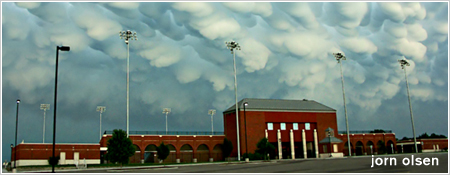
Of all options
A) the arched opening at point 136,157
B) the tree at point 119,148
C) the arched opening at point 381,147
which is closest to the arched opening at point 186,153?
the arched opening at point 136,157

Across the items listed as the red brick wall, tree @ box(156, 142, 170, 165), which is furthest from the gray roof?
the red brick wall

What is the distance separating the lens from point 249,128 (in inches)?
2916

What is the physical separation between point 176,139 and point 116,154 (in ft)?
91.0

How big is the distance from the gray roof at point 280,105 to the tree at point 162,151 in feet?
53.9

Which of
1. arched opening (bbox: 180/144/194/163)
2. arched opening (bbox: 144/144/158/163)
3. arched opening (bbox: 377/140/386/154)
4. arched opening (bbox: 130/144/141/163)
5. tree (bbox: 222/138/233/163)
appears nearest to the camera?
arched opening (bbox: 130/144/141/163)

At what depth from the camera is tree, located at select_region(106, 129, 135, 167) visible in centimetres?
4519

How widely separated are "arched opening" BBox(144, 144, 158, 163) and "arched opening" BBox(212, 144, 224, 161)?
1081 cm

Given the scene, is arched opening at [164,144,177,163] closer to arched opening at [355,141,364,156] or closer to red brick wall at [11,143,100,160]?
red brick wall at [11,143,100,160]

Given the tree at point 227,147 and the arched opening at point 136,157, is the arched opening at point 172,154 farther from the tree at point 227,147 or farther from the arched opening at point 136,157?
the tree at point 227,147

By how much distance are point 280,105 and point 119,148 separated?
40.8 meters

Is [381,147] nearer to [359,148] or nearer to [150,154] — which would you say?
[359,148]

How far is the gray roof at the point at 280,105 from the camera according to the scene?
76438mm

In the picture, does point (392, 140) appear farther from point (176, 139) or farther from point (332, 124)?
point (176, 139)

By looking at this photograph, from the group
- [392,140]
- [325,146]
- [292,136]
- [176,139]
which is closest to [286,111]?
[292,136]
